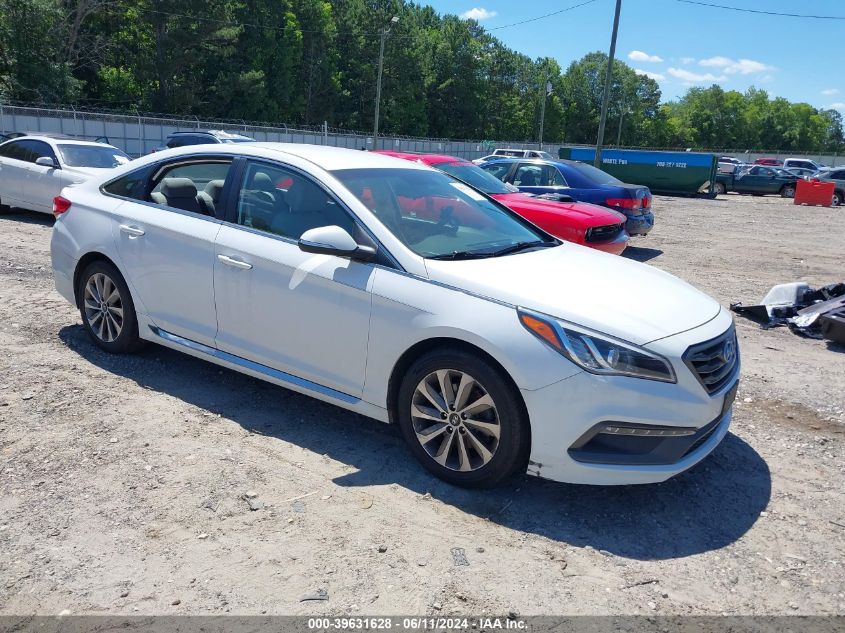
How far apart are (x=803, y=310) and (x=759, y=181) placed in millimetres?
29203

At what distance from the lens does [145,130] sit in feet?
102

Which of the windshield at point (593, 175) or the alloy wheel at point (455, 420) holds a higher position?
the windshield at point (593, 175)

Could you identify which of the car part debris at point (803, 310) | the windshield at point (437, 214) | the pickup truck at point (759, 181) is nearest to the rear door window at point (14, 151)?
the windshield at point (437, 214)

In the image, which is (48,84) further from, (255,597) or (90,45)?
(255,597)

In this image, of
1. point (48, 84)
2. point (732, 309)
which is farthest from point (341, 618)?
point (48, 84)

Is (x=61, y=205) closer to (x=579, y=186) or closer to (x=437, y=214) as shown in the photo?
(x=437, y=214)

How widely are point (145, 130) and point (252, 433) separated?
30382 millimetres

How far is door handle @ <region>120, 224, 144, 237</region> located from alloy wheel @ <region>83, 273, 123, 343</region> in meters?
0.41

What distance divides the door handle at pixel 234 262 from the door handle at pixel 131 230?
832 mm

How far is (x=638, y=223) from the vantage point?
12148 millimetres

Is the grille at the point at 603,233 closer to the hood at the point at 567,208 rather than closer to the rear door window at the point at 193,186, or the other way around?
the hood at the point at 567,208

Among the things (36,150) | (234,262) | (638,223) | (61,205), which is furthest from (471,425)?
(36,150)

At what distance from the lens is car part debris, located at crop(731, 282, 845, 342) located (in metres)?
6.98

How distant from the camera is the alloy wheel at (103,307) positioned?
5.14 metres
